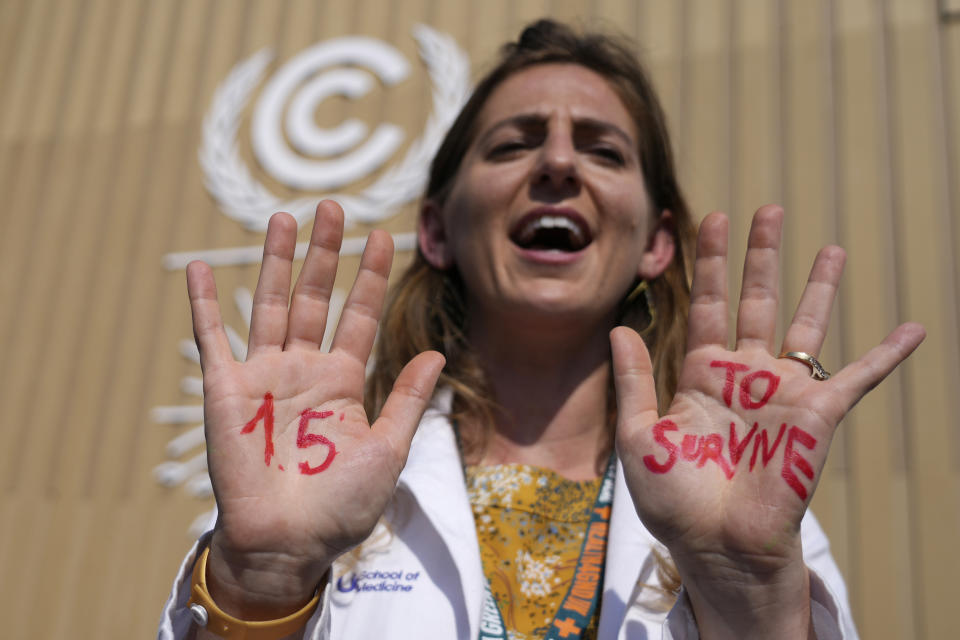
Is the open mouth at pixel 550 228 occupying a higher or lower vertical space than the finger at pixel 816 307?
higher

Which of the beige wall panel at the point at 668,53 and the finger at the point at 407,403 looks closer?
the finger at the point at 407,403

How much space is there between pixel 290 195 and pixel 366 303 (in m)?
3.35

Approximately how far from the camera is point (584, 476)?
1.61 metres

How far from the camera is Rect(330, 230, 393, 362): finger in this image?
127 centimetres

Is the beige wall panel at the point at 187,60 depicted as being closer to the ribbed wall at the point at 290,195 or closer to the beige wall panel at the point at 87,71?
the ribbed wall at the point at 290,195

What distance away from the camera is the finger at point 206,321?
3.92ft

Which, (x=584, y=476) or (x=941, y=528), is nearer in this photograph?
(x=584, y=476)

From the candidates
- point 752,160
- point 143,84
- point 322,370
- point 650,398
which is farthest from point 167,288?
point 650,398

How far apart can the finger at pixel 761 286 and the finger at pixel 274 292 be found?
72 centimetres

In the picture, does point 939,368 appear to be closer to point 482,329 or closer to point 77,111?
point 482,329

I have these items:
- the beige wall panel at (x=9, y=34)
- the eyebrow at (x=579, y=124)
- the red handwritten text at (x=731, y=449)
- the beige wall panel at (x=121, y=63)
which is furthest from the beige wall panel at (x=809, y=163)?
the beige wall panel at (x=9, y=34)

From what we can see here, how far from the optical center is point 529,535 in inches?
56.7

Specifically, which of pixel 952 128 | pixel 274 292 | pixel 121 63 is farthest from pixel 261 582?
pixel 121 63

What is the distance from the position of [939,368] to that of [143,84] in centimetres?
481
